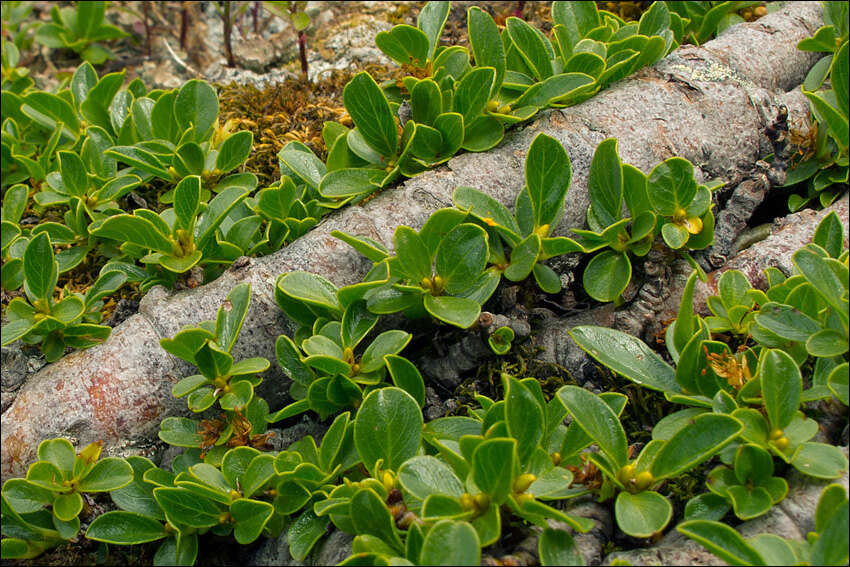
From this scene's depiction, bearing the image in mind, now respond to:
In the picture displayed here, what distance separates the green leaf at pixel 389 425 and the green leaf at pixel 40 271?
135 cm

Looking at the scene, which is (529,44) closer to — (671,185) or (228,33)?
(671,185)

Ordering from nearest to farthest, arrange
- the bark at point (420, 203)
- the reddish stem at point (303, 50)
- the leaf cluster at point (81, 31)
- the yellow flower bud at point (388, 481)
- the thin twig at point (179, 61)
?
the yellow flower bud at point (388, 481), the bark at point (420, 203), the reddish stem at point (303, 50), the leaf cluster at point (81, 31), the thin twig at point (179, 61)

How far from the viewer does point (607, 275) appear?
250cm

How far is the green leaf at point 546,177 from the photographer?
7.84ft

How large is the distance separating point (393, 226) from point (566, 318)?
719mm

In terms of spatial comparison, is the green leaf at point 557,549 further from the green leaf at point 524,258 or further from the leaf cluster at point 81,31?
the leaf cluster at point 81,31

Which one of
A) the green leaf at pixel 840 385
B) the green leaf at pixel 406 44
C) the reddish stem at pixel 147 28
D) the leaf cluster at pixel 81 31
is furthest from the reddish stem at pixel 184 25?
the green leaf at pixel 840 385

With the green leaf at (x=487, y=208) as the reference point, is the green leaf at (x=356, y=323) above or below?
below

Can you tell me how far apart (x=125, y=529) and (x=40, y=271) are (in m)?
0.99

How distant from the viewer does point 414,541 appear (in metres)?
1.78

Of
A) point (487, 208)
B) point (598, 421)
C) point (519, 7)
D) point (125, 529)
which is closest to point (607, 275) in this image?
point (487, 208)

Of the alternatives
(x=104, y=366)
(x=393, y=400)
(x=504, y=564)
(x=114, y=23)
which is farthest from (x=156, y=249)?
(x=114, y=23)

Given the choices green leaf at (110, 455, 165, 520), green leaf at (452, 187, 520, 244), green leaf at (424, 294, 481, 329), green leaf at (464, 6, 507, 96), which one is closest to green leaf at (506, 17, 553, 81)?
green leaf at (464, 6, 507, 96)

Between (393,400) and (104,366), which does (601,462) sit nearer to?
(393,400)
